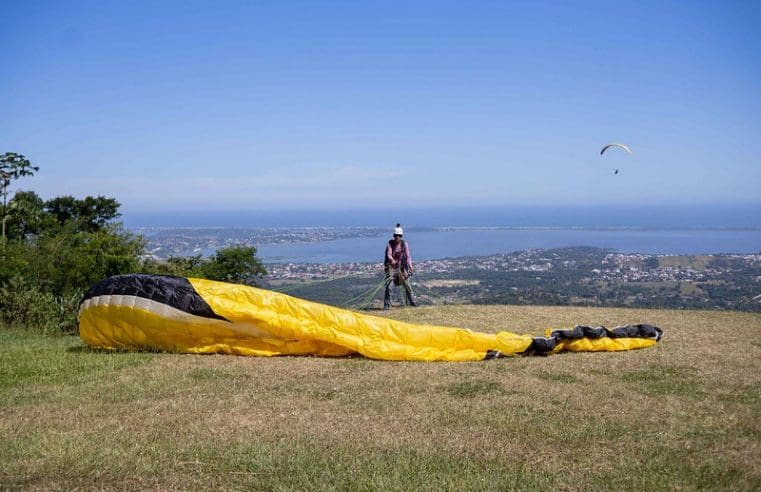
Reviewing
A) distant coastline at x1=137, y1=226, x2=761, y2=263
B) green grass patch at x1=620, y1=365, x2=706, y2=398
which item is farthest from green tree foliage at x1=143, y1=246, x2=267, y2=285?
green grass patch at x1=620, y1=365, x2=706, y2=398

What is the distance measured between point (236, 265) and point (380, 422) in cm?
1937

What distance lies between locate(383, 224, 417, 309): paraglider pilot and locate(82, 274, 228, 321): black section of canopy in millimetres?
6036

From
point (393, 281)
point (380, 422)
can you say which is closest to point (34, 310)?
point (393, 281)

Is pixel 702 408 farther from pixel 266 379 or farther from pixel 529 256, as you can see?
pixel 529 256

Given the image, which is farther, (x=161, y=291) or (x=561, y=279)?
(x=561, y=279)

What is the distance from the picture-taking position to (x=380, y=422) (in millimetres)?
5543

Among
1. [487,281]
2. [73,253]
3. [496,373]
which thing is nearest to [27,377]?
[496,373]

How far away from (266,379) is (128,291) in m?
2.59

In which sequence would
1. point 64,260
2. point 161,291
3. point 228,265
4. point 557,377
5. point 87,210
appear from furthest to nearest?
point 87,210 → point 228,265 → point 64,260 → point 161,291 → point 557,377

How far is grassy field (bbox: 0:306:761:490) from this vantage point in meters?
4.32

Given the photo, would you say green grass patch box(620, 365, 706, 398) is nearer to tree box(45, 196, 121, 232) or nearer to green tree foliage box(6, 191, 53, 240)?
→ green tree foliage box(6, 191, 53, 240)

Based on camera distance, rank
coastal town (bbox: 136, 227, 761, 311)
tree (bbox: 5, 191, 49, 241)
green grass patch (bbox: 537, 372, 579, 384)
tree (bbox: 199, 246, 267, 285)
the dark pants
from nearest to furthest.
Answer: green grass patch (bbox: 537, 372, 579, 384) < the dark pants < coastal town (bbox: 136, 227, 761, 311) < tree (bbox: 199, 246, 267, 285) < tree (bbox: 5, 191, 49, 241)

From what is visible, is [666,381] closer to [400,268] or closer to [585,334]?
[585,334]

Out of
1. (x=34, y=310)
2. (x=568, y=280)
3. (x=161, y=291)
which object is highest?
(x=161, y=291)
